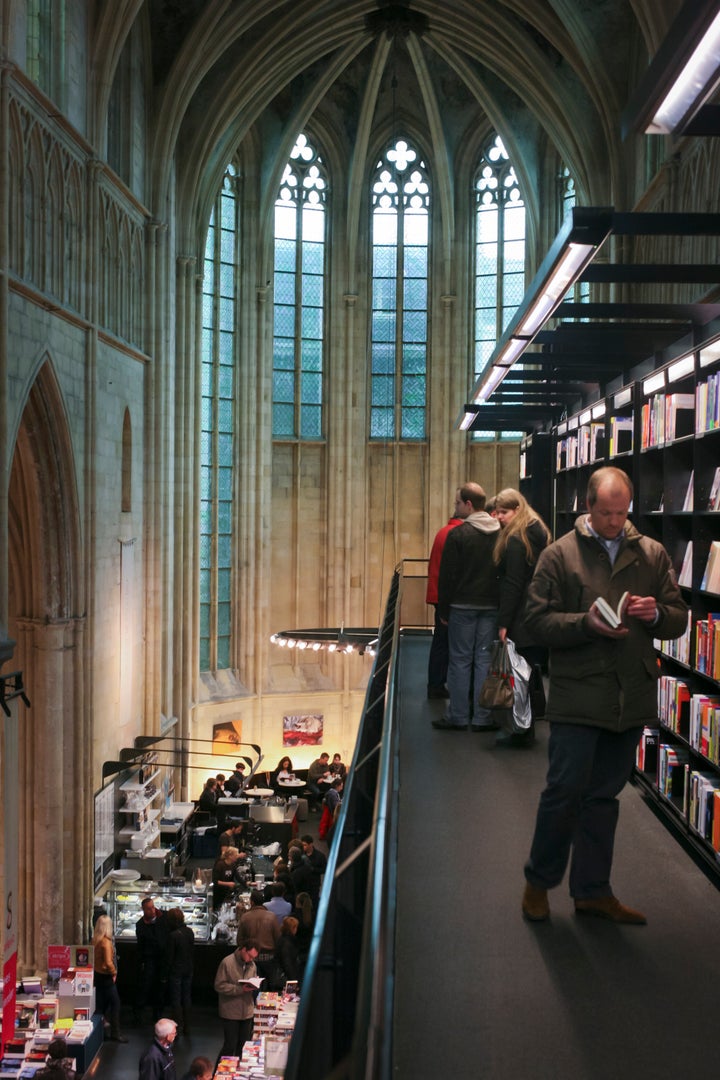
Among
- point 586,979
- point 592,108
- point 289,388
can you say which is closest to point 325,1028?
point 586,979

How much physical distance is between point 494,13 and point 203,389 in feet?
27.0

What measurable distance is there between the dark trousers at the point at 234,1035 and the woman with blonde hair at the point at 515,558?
179 inches

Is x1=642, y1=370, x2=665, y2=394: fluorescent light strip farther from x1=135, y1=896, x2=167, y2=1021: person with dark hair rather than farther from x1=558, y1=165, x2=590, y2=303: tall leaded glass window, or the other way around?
x1=558, y1=165, x2=590, y2=303: tall leaded glass window

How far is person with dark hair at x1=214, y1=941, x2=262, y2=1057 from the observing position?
952 cm

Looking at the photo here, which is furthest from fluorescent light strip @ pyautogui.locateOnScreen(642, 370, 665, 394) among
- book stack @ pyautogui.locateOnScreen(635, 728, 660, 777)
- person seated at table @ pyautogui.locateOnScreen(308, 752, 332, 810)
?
person seated at table @ pyautogui.locateOnScreen(308, 752, 332, 810)

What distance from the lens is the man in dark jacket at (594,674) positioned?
12.6 ft

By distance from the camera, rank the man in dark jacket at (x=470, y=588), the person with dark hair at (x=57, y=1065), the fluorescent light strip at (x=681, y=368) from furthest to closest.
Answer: the person with dark hair at (x=57, y=1065) → the man in dark jacket at (x=470, y=588) → the fluorescent light strip at (x=681, y=368)

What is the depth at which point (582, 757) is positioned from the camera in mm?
3848

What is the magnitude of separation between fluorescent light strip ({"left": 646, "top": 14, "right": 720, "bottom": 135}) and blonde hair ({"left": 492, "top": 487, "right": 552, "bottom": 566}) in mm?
3090

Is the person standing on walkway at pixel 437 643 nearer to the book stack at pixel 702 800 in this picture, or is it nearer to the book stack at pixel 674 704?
the book stack at pixel 674 704

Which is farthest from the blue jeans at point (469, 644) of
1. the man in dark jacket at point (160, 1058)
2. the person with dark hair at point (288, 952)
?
the person with dark hair at point (288, 952)

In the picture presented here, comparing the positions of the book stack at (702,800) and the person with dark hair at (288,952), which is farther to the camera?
the person with dark hair at (288,952)

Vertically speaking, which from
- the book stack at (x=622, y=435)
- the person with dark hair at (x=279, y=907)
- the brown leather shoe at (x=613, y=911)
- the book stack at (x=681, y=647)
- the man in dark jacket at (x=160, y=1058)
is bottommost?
the man in dark jacket at (x=160, y=1058)

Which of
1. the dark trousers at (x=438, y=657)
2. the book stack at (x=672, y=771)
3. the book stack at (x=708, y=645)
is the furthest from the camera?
the dark trousers at (x=438, y=657)
